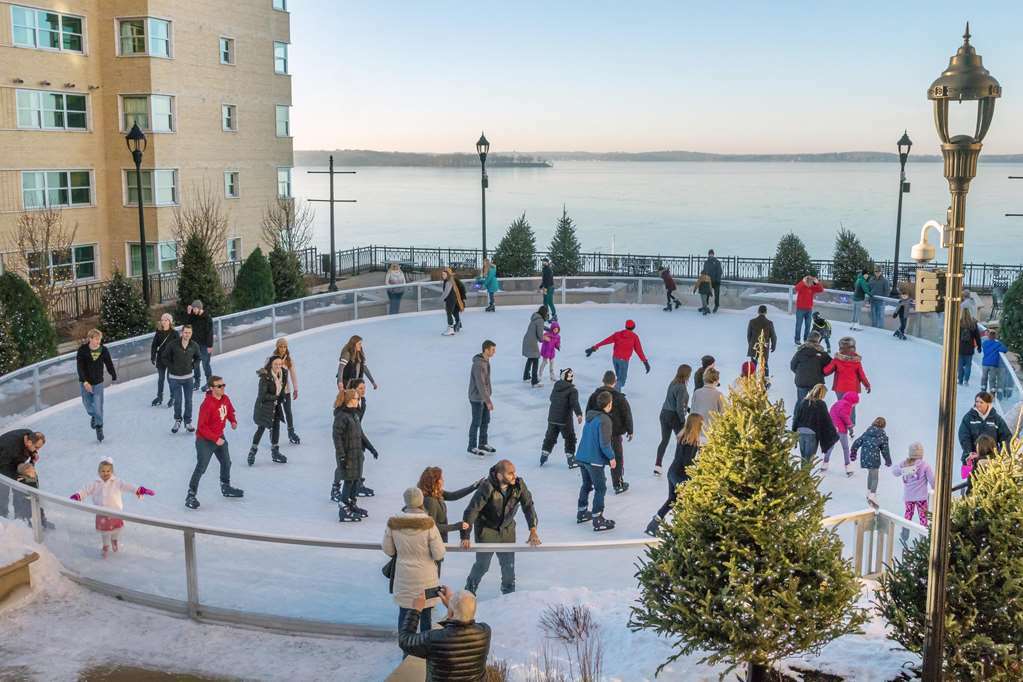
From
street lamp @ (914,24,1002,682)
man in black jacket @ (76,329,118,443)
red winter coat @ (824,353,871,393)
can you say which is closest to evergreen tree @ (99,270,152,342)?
man in black jacket @ (76,329,118,443)

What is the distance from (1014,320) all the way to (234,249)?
27803 millimetres

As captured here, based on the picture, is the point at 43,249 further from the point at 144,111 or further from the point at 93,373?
the point at 93,373

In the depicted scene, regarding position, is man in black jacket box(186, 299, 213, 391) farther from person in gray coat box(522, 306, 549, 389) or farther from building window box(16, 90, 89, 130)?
building window box(16, 90, 89, 130)

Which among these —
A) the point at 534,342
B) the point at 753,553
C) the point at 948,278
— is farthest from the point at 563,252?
the point at 753,553

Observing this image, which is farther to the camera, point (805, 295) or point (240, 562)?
point (805, 295)

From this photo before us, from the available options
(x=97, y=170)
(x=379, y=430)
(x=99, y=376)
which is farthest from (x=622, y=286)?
(x=97, y=170)

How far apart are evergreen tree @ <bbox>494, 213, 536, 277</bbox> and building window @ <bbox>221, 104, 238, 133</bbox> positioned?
10.9m

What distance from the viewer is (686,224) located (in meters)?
162

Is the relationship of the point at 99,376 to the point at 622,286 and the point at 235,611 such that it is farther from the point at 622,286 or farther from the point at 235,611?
the point at 622,286

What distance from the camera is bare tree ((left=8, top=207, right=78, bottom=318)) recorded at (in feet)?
93.4

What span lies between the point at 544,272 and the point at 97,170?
699 inches

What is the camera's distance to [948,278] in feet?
24.0

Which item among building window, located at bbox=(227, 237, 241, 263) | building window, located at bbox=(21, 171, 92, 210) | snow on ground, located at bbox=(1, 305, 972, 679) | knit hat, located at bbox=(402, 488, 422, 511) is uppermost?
building window, located at bbox=(21, 171, 92, 210)

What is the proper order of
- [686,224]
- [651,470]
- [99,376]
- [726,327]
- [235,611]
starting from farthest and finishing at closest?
[686,224]
[726,327]
[99,376]
[651,470]
[235,611]
